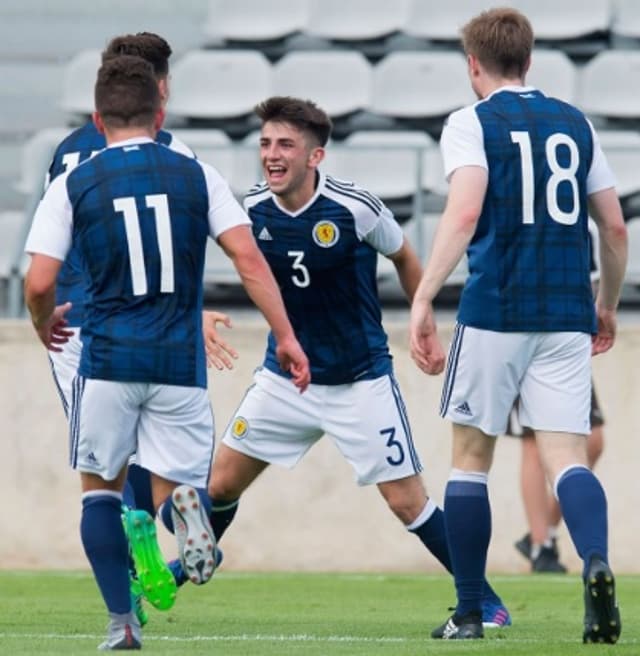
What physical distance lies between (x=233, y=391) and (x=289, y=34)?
14.8ft

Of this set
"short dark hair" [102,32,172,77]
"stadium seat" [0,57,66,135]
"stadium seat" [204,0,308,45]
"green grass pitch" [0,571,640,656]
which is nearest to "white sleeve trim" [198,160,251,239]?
"short dark hair" [102,32,172,77]

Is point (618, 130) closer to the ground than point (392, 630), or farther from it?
farther from it

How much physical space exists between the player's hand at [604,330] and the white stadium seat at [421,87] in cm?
788

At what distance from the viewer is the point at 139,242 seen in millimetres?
5684

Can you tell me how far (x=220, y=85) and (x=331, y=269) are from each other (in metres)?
7.70

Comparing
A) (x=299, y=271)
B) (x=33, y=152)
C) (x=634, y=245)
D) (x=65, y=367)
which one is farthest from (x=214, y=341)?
(x=33, y=152)

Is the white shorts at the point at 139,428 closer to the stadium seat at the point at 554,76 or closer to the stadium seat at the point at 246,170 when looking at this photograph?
the stadium seat at the point at 246,170

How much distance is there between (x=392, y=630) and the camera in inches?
272

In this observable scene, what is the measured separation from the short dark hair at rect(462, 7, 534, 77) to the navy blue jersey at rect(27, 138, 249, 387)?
3.38 feet

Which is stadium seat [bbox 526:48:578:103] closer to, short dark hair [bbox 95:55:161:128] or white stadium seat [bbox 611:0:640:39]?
white stadium seat [bbox 611:0:640:39]

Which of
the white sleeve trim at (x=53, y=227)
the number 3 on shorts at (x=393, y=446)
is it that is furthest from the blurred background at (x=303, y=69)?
the white sleeve trim at (x=53, y=227)

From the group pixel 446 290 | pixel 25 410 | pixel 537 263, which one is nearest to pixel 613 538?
pixel 446 290

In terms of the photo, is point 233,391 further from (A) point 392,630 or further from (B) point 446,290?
(A) point 392,630

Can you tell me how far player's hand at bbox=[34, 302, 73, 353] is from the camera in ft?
19.2
